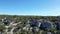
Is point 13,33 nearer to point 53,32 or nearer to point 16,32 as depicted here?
point 16,32

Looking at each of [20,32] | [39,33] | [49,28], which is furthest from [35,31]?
[49,28]

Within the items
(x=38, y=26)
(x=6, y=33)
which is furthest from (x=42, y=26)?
(x=6, y=33)

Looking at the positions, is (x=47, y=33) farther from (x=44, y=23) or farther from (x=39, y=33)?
(x=44, y=23)

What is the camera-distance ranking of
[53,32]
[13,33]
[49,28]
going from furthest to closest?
1. [49,28]
2. [53,32]
3. [13,33]

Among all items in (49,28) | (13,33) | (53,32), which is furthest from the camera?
(49,28)

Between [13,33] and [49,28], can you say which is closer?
[13,33]

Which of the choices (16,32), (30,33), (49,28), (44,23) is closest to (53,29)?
(49,28)

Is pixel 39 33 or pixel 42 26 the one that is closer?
pixel 39 33
